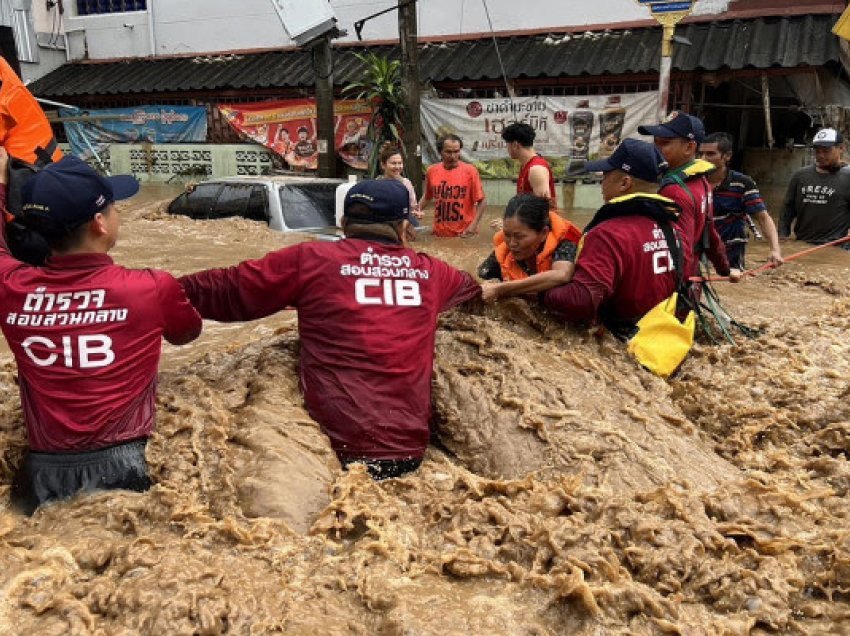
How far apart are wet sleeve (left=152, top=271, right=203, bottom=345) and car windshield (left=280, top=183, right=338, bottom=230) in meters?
6.10

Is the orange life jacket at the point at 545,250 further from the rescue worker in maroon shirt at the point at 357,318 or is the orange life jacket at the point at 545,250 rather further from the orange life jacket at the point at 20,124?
the orange life jacket at the point at 20,124

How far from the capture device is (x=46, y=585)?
1979mm

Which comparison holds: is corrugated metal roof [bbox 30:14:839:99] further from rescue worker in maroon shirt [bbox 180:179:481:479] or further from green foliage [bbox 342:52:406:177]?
rescue worker in maroon shirt [bbox 180:179:481:479]

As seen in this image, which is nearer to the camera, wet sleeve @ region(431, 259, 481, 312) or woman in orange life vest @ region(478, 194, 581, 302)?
wet sleeve @ region(431, 259, 481, 312)

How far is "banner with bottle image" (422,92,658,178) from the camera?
11828 millimetres

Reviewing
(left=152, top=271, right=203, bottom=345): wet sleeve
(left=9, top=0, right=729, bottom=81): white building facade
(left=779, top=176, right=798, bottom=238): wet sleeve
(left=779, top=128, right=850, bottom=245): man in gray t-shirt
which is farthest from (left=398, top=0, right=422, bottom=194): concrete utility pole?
(left=152, top=271, right=203, bottom=345): wet sleeve

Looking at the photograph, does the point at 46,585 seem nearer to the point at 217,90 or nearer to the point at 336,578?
the point at 336,578

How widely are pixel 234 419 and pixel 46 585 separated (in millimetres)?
1050

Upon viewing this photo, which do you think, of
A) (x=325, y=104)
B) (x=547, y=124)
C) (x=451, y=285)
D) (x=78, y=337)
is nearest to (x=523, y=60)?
(x=547, y=124)

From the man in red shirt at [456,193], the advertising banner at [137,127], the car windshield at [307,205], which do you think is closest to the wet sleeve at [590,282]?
the man in red shirt at [456,193]

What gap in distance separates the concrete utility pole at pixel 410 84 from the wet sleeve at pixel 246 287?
9.22 meters

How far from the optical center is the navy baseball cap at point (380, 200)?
9.90 feet

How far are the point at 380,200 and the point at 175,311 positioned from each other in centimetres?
95

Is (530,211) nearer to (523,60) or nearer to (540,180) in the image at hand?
(540,180)
